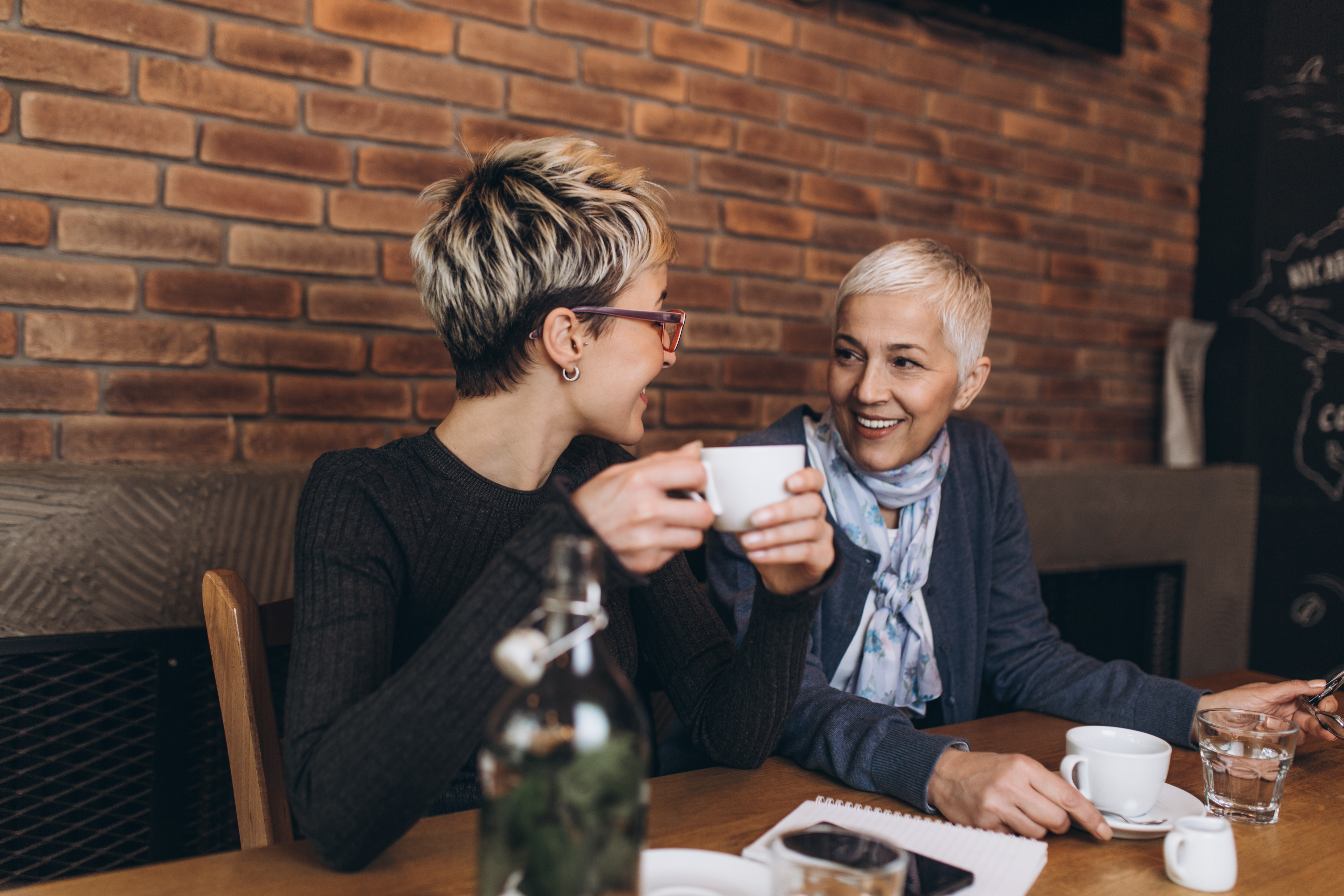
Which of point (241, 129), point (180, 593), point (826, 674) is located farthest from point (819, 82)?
point (180, 593)

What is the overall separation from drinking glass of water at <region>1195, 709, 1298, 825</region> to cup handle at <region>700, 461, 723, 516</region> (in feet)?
1.86

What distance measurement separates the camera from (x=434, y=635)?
766 mm

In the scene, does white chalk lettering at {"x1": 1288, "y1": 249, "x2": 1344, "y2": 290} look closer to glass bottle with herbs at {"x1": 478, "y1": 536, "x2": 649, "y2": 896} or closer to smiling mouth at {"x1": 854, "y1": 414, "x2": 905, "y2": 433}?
smiling mouth at {"x1": 854, "y1": 414, "x2": 905, "y2": 433}

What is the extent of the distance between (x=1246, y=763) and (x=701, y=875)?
57 centimetres

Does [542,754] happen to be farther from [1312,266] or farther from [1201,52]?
[1201,52]

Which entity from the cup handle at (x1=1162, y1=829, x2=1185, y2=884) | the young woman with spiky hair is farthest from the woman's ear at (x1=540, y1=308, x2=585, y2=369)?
the cup handle at (x1=1162, y1=829, x2=1185, y2=884)

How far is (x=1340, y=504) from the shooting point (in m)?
2.56

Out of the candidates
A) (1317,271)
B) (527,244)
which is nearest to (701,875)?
(527,244)

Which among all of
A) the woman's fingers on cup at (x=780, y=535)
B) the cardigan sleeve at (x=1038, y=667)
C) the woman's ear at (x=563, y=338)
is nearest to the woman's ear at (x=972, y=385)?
the cardigan sleeve at (x=1038, y=667)

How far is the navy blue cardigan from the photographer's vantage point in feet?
3.40

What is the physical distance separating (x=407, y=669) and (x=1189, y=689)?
3.29ft

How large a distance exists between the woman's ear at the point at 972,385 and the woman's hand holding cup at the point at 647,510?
3.03 ft

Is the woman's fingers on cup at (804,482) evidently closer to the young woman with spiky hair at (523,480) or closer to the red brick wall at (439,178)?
the young woman with spiky hair at (523,480)

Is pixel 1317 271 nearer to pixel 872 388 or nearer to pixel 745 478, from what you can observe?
pixel 872 388
